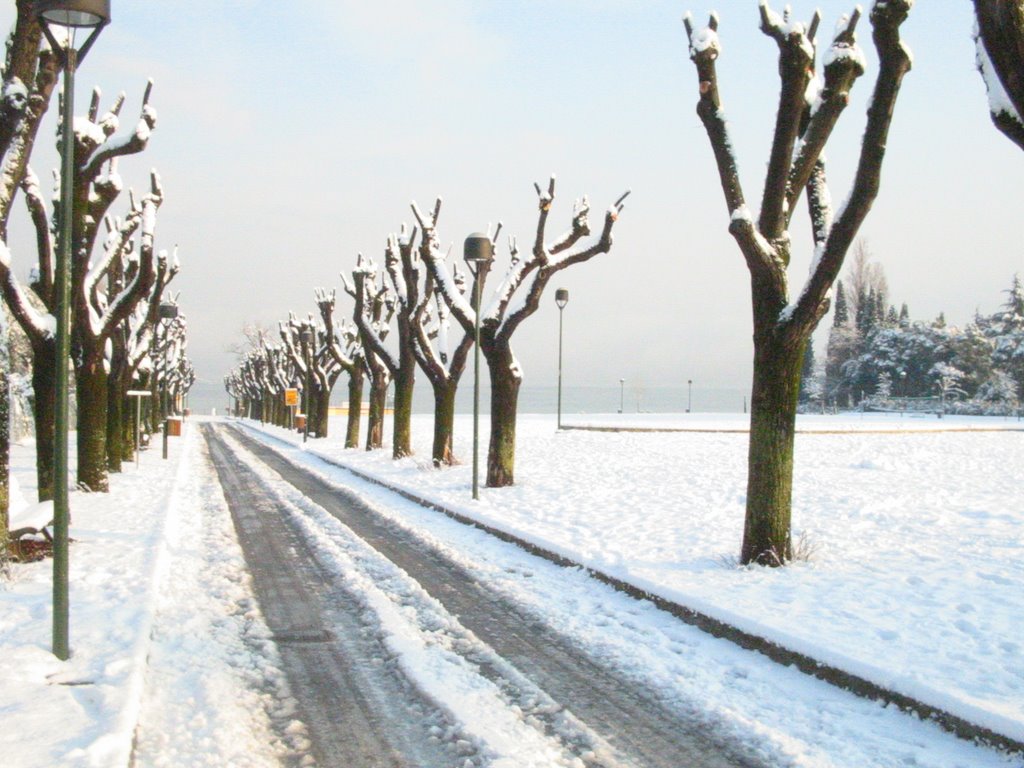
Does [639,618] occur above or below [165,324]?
below

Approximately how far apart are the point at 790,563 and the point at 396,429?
17448mm

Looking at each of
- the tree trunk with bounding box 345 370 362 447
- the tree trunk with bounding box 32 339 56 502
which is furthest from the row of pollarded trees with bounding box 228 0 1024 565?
the tree trunk with bounding box 345 370 362 447

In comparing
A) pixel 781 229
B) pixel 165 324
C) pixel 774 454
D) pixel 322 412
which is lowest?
pixel 322 412

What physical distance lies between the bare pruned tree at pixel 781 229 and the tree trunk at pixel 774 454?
0.01 m

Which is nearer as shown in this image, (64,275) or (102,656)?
(64,275)

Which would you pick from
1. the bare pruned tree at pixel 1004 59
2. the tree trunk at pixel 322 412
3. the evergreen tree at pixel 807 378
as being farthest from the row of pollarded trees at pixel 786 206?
the evergreen tree at pixel 807 378

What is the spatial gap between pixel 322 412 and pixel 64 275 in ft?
130

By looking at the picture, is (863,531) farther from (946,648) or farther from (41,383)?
(41,383)

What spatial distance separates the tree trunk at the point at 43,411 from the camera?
12.3m

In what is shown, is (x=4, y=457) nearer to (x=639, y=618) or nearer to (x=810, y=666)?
(x=639, y=618)

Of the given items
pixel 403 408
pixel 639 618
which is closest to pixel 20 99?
pixel 639 618

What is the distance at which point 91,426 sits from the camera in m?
14.6

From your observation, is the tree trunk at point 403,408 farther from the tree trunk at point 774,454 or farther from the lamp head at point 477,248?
the tree trunk at point 774,454

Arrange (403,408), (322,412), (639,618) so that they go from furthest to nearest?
(322,412) < (403,408) < (639,618)
